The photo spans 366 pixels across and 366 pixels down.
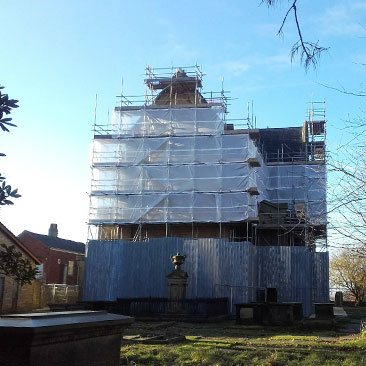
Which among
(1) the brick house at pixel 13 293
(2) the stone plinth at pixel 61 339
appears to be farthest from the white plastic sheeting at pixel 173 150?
(2) the stone plinth at pixel 61 339

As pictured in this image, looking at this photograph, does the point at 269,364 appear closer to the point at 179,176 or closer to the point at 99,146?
the point at 179,176

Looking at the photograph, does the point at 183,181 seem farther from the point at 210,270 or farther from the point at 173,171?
the point at 210,270

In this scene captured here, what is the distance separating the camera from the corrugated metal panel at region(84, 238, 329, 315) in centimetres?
3162

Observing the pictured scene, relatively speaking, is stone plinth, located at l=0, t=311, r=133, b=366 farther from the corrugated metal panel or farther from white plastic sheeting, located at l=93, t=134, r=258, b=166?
white plastic sheeting, located at l=93, t=134, r=258, b=166

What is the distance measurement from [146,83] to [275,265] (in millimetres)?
16885

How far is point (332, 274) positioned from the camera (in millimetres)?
52469

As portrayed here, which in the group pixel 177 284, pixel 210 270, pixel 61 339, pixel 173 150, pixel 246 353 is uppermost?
pixel 173 150

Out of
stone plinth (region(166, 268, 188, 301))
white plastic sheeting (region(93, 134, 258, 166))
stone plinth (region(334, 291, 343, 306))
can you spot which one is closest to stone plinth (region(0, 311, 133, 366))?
stone plinth (region(166, 268, 188, 301))

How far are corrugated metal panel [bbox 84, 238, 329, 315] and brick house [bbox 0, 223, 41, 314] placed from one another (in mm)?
4020

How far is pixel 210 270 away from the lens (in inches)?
1254

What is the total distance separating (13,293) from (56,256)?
18134 millimetres

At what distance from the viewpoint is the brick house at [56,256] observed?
49312 millimetres

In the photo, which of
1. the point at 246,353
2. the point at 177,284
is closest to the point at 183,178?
the point at 177,284

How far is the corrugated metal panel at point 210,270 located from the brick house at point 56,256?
575 inches
